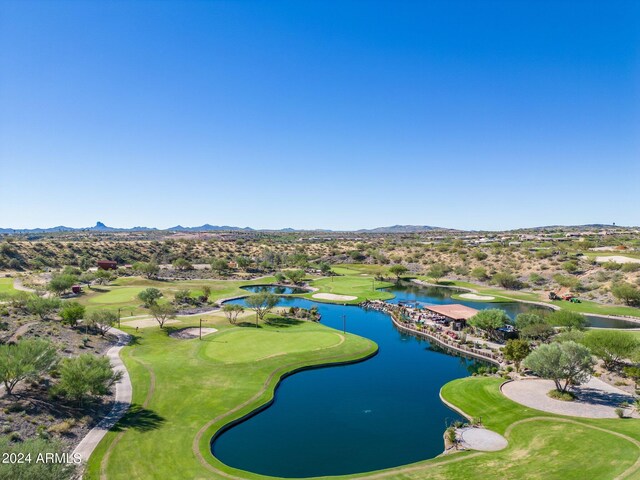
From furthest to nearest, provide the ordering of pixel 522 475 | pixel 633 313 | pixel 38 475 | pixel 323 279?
1. pixel 323 279
2. pixel 633 313
3. pixel 522 475
4. pixel 38 475

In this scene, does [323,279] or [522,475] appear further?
[323,279]

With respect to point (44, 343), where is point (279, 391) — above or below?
below

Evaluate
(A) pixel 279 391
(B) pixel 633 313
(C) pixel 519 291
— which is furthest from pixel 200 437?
(C) pixel 519 291

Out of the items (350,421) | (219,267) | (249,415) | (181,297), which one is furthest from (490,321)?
(219,267)

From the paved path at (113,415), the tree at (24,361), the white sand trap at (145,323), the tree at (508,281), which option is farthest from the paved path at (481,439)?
the tree at (508,281)

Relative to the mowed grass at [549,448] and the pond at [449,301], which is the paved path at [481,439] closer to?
the mowed grass at [549,448]

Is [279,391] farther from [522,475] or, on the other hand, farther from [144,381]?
[522,475]
